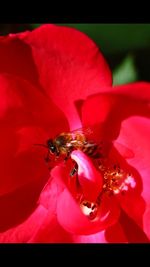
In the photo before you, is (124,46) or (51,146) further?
(124,46)

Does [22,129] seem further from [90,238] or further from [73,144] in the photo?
[90,238]

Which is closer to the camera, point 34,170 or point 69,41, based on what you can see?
point 69,41

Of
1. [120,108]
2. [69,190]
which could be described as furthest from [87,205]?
[120,108]

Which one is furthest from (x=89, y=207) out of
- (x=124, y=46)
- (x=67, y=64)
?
(x=124, y=46)

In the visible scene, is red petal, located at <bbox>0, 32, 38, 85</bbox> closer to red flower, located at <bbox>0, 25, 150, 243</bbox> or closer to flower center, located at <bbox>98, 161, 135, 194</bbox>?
red flower, located at <bbox>0, 25, 150, 243</bbox>

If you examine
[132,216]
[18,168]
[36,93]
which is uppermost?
[36,93]

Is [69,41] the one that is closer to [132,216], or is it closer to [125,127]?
[125,127]
